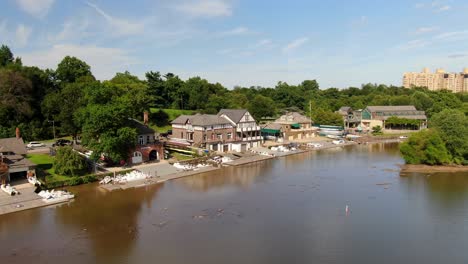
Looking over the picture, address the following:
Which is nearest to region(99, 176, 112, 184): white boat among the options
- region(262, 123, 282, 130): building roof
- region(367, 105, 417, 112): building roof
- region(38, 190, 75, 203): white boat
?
region(38, 190, 75, 203): white boat

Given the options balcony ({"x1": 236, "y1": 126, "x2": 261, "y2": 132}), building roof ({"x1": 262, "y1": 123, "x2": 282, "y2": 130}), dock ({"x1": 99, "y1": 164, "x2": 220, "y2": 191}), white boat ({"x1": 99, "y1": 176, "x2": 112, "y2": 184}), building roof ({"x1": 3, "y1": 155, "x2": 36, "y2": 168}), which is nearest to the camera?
building roof ({"x1": 3, "y1": 155, "x2": 36, "y2": 168})

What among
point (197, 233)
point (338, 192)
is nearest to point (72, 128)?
point (197, 233)

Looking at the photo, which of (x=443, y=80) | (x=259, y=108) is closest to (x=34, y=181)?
(x=259, y=108)

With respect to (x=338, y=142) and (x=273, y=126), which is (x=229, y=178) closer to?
(x=273, y=126)

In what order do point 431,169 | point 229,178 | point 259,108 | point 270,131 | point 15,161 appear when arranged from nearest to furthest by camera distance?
1. point 15,161
2. point 229,178
3. point 431,169
4. point 270,131
5. point 259,108

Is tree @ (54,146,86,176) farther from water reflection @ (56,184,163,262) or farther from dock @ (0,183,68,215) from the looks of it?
dock @ (0,183,68,215)

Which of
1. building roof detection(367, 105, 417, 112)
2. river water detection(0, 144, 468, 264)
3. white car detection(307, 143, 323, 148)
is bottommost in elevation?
river water detection(0, 144, 468, 264)
